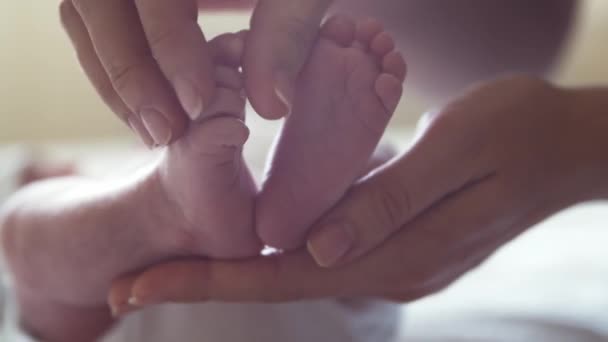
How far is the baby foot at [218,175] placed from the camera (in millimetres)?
418

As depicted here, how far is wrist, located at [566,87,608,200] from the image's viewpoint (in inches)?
22.6

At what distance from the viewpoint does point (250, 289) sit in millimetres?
507

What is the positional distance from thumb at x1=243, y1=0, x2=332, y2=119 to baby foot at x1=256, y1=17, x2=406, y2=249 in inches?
1.4

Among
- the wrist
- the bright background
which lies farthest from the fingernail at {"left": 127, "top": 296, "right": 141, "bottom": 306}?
the bright background

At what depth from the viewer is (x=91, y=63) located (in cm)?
44

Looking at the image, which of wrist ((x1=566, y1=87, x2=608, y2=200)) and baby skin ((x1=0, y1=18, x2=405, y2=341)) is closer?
baby skin ((x1=0, y1=18, x2=405, y2=341))

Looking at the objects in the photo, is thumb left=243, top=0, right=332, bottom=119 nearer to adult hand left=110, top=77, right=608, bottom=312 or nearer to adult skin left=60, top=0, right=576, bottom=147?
adult skin left=60, top=0, right=576, bottom=147

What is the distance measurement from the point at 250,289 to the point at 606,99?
1.04ft

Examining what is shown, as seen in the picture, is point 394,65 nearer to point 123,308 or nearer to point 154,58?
point 154,58

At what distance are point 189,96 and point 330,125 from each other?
0.12 m

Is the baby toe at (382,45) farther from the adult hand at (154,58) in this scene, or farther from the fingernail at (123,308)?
the fingernail at (123,308)

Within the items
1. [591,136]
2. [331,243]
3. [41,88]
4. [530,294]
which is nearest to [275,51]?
[331,243]

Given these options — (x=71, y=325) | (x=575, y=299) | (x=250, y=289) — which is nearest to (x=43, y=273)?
(x=71, y=325)

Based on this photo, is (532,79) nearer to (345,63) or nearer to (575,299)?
(345,63)
